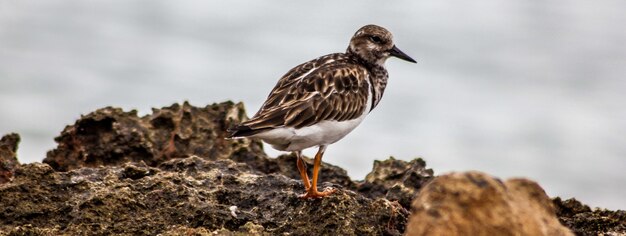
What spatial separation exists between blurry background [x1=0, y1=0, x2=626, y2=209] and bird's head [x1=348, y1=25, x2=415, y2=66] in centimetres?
343

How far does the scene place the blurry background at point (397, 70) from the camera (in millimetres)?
13391

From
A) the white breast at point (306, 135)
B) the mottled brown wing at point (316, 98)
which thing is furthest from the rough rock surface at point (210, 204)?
the mottled brown wing at point (316, 98)

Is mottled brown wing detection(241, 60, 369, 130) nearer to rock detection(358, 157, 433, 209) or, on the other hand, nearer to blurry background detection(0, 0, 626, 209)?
rock detection(358, 157, 433, 209)

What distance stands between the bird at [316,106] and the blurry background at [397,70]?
12.4ft

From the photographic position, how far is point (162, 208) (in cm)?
497

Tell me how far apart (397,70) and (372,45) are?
925cm

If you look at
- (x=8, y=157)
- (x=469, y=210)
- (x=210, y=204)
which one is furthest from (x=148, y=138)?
(x=469, y=210)

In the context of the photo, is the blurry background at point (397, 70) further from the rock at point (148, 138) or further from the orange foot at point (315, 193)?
the orange foot at point (315, 193)

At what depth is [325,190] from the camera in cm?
556

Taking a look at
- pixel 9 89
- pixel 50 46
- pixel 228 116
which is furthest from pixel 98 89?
pixel 228 116

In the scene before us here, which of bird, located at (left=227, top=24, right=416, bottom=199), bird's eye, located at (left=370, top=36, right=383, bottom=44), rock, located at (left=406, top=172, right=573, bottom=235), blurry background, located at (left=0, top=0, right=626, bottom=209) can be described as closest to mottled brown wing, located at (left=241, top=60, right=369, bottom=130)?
bird, located at (left=227, top=24, right=416, bottom=199)

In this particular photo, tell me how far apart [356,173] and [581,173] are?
10.3ft

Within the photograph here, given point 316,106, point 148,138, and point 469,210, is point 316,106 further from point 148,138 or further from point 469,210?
point 469,210

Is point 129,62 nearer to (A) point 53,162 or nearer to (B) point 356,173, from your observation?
(B) point 356,173
